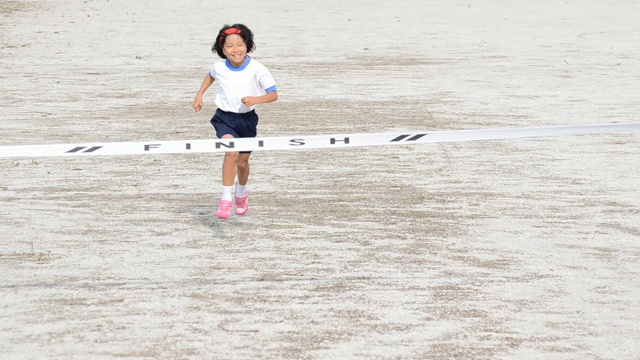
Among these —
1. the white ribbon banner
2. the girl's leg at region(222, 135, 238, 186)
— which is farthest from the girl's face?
the white ribbon banner

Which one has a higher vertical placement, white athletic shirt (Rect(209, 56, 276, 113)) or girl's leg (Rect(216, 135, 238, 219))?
white athletic shirt (Rect(209, 56, 276, 113))

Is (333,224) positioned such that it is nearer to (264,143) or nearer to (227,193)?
(227,193)

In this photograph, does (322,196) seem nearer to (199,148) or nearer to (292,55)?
(199,148)

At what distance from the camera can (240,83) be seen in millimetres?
9586

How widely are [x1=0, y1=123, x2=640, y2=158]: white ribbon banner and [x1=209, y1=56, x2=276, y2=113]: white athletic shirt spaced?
623mm

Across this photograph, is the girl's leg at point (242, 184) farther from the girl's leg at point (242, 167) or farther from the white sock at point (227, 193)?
the white sock at point (227, 193)

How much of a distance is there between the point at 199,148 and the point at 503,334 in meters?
2.85

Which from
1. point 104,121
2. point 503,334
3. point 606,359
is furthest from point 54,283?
point 104,121

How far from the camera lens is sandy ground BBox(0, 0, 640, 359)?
711cm

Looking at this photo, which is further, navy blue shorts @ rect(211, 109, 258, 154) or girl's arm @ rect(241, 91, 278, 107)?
navy blue shorts @ rect(211, 109, 258, 154)

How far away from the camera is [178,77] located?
66.9 feet

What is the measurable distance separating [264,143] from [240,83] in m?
0.93

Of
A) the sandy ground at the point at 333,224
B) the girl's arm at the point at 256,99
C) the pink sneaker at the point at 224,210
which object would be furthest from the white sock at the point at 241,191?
the girl's arm at the point at 256,99

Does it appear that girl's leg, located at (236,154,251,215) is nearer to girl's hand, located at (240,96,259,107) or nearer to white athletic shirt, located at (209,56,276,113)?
white athletic shirt, located at (209,56,276,113)
